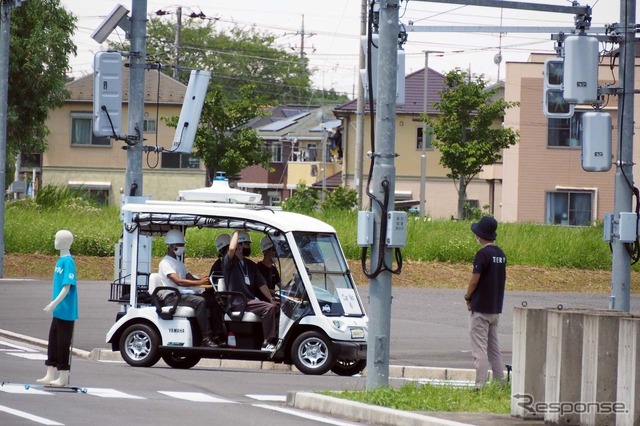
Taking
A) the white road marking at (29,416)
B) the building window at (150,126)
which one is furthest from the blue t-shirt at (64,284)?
the building window at (150,126)

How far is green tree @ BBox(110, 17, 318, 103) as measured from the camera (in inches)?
4333

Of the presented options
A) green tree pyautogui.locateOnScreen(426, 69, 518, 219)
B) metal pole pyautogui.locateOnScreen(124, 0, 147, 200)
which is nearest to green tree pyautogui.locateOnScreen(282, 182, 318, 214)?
green tree pyautogui.locateOnScreen(426, 69, 518, 219)

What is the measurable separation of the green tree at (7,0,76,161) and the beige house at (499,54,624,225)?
74.1ft

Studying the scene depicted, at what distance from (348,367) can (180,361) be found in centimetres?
236

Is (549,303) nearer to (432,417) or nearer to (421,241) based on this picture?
(421,241)

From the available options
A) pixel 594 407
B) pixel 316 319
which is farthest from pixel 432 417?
pixel 316 319

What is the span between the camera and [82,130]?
69.2m

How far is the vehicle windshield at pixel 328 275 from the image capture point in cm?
1709

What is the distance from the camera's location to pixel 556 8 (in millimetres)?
17062

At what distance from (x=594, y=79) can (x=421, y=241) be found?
23.2 m

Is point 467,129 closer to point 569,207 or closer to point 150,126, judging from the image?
point 569,207

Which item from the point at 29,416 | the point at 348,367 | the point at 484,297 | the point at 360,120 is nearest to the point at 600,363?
the point at 484,297

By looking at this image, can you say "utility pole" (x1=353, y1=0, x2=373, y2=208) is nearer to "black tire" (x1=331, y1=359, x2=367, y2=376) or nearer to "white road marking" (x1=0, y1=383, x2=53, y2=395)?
"black tire" (x1=331, y1=359, x2=367, y2=376)

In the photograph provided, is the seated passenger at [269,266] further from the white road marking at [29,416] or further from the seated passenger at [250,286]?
the white road marking at [29,416]
